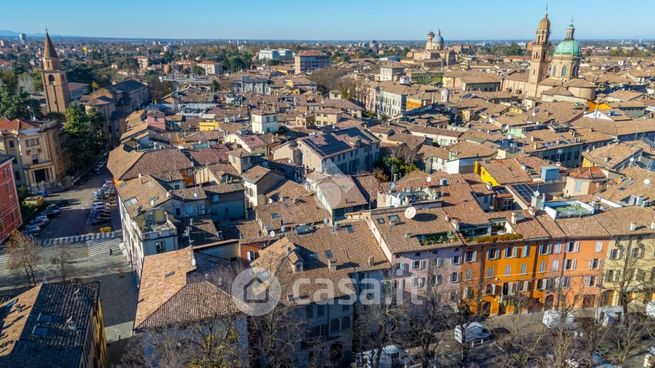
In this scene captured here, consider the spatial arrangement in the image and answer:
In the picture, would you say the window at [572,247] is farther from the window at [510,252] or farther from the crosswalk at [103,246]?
the crosswalk at [103,246]

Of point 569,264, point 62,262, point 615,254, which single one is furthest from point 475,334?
point 62,262

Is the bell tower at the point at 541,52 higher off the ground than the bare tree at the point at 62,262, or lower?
higher

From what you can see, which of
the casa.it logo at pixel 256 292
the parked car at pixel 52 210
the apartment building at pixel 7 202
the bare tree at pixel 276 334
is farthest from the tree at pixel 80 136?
the bare tree at pixel 276 334

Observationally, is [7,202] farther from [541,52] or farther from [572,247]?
[541,52]

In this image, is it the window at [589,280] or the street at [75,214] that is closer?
the window at [589,280]

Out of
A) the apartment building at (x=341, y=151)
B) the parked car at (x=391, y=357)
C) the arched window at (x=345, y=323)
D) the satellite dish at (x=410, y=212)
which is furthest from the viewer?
the apartment building at (x=341, y=151)

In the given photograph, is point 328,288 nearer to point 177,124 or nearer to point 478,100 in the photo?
point 177,124

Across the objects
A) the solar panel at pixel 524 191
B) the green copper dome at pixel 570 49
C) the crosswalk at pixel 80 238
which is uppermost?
the green copper dome at pixel 570 49
